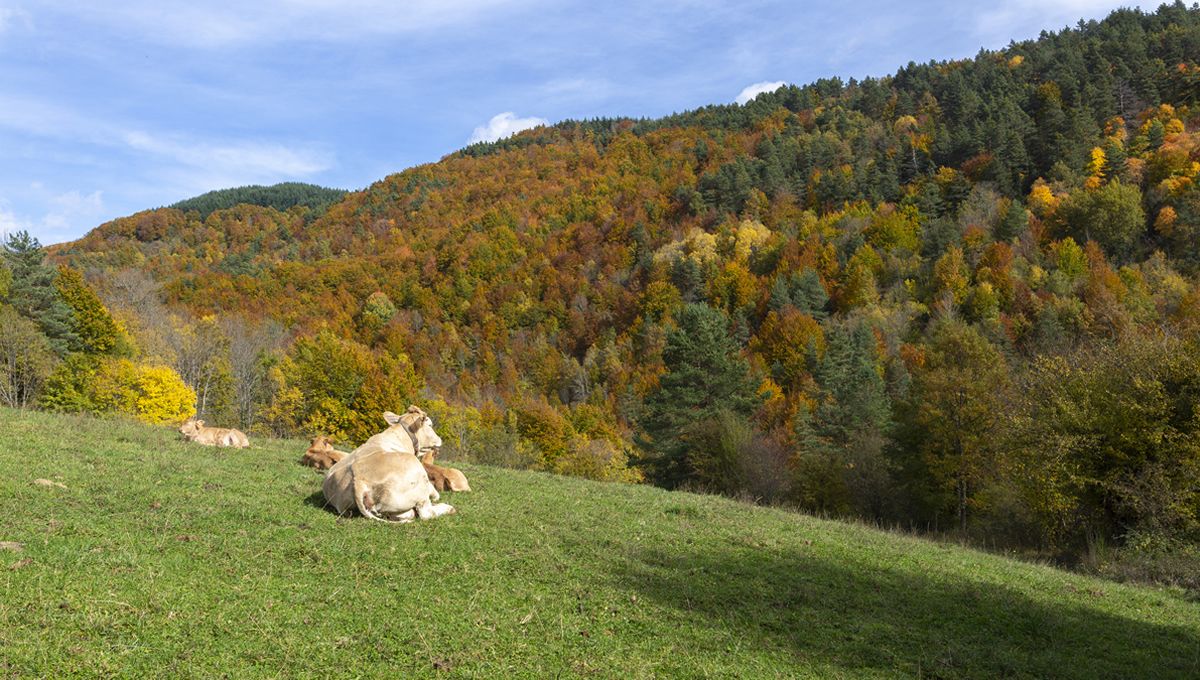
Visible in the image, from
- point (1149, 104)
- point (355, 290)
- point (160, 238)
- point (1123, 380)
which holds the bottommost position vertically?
point (1123, 380)

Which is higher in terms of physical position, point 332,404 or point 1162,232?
point 1162,232

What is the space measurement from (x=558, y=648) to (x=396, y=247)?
148 metres

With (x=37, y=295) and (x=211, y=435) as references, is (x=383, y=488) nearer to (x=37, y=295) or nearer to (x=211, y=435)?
(x=211, y=435)

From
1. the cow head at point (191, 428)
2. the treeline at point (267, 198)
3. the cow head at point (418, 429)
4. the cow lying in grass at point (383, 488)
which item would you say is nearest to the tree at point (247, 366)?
the cow head at point (191, 428)

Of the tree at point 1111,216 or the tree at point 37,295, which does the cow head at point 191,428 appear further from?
the tree at point 1111,216

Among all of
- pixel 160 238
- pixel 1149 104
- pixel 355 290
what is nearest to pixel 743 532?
pixel 355 290

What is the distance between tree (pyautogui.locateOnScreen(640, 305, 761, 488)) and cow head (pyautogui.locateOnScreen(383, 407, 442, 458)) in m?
24.7

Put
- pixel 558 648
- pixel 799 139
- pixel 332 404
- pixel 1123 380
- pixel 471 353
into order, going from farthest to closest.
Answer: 1. pixel 799 139
2. pixel 471 353
3. pixel 332 404
4. pixel 1123 380
5. pixel 558 648

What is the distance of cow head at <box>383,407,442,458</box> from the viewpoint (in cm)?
1152

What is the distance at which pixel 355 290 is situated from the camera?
126312 mm

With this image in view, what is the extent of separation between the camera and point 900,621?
7270mm

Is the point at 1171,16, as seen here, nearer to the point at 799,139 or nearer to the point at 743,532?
the point at 799,139

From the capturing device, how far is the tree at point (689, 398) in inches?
1422

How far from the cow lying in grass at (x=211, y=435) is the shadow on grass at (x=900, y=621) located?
1031 cm
